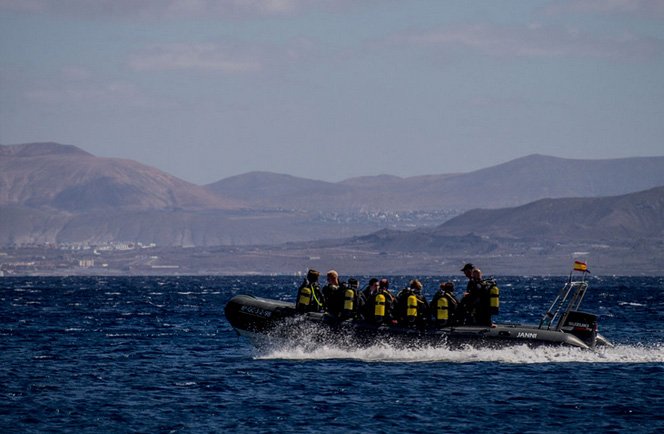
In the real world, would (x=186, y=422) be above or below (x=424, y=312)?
below

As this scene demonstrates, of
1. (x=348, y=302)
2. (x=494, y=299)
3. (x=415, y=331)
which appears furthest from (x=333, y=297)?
(x=494, y=299)

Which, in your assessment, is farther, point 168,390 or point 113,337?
point 113,337

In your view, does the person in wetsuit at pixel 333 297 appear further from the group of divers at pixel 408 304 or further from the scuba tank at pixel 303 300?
the scuba tank at pixel 303 300

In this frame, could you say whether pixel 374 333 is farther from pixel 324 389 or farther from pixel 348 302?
pixel 324 389

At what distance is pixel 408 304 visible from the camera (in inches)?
1027

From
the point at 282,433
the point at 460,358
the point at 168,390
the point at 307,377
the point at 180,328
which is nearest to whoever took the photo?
the point at 282,433

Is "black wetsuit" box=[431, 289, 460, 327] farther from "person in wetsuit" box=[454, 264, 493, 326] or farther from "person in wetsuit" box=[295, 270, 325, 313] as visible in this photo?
"person in wetsuit" box=[295, 270, 325, 313]

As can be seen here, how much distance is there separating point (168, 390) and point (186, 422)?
377cm

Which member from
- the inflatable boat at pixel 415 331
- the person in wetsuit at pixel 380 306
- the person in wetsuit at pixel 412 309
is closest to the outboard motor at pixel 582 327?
the inflatable boat at pixel 415 331

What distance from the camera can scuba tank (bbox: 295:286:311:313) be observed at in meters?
26.8

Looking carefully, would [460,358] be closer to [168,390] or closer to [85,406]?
[168,390]

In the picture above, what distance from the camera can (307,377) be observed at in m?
25.0

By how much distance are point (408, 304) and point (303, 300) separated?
9.58 ft

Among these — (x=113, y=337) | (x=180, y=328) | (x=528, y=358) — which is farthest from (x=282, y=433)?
(x=180, y=328)
